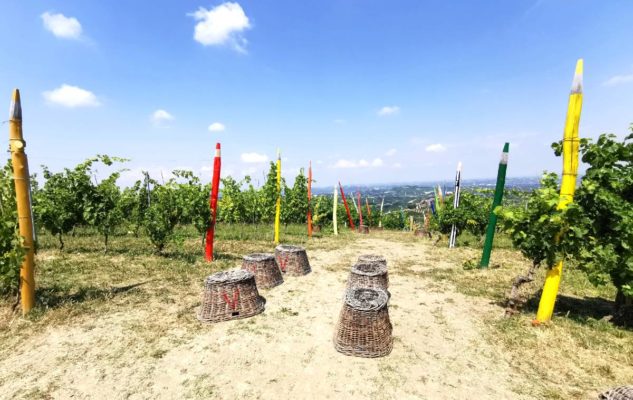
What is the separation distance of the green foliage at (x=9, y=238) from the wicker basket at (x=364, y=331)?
6019 mm

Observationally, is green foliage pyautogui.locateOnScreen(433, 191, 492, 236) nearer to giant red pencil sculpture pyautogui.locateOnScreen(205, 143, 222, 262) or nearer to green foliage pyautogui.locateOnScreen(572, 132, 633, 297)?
green foliage pyautogui.locateOnScreen(572, 132, 633, 297)

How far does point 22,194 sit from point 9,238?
85 cm

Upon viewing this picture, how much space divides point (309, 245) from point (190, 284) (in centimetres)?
755

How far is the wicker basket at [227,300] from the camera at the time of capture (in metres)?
6.15

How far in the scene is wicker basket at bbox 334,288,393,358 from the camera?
498cm

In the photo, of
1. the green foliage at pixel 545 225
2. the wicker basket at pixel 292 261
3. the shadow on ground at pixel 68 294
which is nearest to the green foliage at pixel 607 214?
the green foliage at pixel 545 225

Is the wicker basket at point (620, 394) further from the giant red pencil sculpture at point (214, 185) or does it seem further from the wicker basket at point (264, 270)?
the giant red pencil sculpture at point (214, 185)

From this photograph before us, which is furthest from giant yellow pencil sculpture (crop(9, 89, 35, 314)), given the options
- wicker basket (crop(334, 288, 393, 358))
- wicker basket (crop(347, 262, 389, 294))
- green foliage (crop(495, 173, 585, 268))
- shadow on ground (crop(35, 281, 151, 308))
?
green foliage (crop(495, 173, 585, 268))

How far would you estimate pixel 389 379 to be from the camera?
14.5ft

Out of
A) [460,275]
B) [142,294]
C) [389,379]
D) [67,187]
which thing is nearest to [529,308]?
[460,275]

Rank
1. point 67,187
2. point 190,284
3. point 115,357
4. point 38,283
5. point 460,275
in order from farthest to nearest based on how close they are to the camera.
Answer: point 67,187 → point 460,275 → point 190,284 → point 38,283 → point 115,357

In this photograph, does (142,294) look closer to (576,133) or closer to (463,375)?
(463,375)

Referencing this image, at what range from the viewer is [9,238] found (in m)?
5.89

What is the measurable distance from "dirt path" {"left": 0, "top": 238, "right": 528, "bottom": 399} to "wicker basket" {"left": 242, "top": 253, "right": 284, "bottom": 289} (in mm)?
1225
